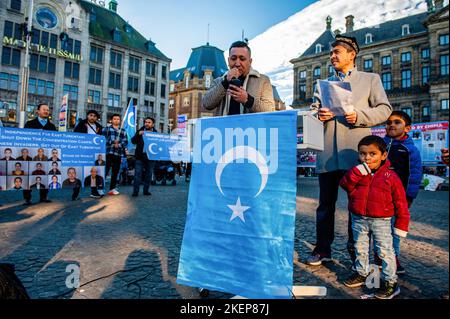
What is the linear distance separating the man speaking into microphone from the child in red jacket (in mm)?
934

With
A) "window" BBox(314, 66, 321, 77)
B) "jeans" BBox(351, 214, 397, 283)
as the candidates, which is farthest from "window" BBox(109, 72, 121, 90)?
"jeans" BBox(351, 214, 397, 283)

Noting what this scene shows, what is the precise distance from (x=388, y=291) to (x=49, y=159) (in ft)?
20.9

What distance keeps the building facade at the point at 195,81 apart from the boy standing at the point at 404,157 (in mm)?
53818

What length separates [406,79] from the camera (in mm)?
45938

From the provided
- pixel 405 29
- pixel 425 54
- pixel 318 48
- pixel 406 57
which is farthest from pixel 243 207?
pixel 318 48

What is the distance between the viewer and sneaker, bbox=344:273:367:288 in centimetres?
242

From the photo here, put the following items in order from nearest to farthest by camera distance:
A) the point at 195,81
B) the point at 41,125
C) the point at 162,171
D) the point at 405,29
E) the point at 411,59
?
the point at 41,125 < the point at 162,171 < the point at 411,59 < the point at 405,29 < the point at 195,81

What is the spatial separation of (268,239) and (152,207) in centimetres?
485

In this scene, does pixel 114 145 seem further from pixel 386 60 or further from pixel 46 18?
pixel 386 60

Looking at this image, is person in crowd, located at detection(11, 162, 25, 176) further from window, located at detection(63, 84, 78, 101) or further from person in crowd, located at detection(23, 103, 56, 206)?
window, located at detection(63, 84, 78, 101)

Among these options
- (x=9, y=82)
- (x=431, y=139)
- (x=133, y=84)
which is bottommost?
(x=431, y=139)

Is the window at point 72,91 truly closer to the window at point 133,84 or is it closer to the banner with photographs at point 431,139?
the window at point 133,84
